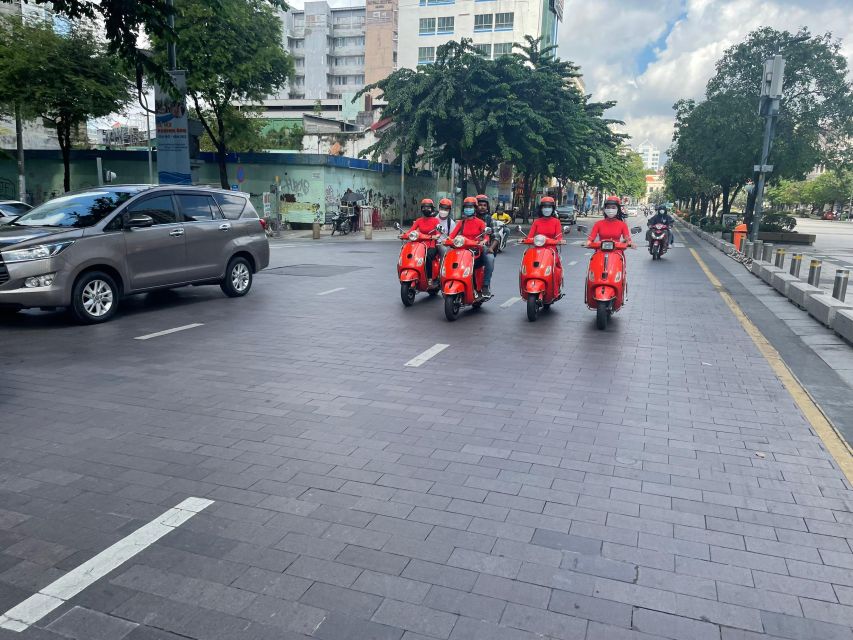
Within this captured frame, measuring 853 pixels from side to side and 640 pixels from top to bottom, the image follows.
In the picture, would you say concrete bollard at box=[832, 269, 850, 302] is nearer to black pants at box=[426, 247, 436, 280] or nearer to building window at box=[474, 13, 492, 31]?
black pants at box=[426, 247, 436, 280]

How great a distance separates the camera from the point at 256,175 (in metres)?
32.9

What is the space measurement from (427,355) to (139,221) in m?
4.66

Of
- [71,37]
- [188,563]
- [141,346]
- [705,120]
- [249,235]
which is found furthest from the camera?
[705,120]

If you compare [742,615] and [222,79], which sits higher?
[222,79]

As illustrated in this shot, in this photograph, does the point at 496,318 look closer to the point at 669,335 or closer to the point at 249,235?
the point at 669,335

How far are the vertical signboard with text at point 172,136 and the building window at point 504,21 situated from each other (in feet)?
188

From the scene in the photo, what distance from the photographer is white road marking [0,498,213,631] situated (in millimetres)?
2746

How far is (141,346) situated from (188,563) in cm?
513

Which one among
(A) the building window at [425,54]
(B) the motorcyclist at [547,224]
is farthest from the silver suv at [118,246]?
(A) the building window at [425,54]

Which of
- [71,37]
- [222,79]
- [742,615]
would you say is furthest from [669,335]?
[71,37]

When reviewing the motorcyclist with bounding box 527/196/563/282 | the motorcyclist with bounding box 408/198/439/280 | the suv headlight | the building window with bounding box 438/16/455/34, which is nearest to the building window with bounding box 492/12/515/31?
the building window with bounding box 438/16/455/34

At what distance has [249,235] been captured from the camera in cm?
1170

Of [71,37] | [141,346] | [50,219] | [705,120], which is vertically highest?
[71,37]

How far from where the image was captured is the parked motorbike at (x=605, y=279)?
9148mm
